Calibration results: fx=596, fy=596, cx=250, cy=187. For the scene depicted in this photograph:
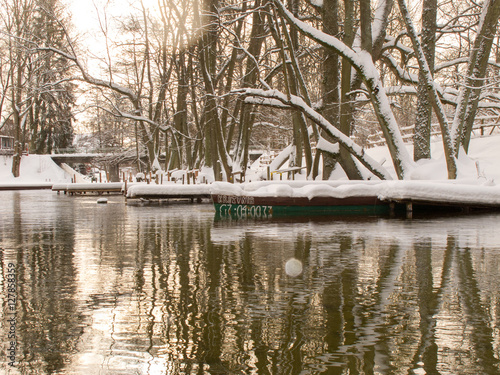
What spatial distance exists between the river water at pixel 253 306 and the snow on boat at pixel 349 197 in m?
5.41

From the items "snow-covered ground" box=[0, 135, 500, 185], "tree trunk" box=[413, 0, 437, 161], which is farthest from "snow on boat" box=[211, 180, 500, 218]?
"tree trunk" box=[413, 0, 437, 161]

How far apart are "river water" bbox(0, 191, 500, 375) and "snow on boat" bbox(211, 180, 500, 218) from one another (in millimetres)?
5413

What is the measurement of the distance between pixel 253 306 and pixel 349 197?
1154 cm

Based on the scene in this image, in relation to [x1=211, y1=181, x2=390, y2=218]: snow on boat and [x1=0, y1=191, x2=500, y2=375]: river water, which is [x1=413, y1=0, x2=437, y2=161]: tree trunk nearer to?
[x1=211, y1=181, x2=390, y2=218]: snow on boat

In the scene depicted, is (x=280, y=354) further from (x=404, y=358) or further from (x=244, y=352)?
(x=404, y=358)

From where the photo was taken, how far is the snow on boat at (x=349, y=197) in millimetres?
15922

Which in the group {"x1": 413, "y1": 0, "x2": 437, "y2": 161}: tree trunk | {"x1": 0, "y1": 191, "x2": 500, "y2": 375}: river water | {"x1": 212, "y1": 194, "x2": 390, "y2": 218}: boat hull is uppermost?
{"x1": 413, "y1": 0, "x2": 437, "y2": 161}: tree trunk

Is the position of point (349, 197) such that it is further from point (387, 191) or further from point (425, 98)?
point (425, 98)

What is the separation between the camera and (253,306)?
534 cm

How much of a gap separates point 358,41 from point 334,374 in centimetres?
1778

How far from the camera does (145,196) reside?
2448 centimetres

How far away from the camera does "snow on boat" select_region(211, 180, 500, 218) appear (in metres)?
15.9

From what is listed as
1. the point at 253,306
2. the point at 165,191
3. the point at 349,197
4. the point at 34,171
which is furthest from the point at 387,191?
the point at 34,171

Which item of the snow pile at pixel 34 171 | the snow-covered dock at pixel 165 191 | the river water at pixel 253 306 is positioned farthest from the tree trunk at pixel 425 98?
the snow pile at pixel 34 171
